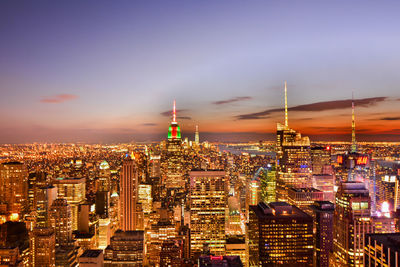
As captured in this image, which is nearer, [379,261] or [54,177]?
[379,261]

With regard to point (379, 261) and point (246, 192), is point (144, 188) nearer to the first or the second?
point (246, 192)

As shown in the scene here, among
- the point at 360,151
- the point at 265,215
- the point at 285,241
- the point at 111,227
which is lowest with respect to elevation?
the point at 111,227

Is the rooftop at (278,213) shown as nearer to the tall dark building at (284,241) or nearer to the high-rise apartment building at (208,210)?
the tall dark building at (284,241)

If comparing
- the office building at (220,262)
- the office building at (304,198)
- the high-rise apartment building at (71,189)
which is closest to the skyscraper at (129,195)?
the high-rise apartment building at (71,189)

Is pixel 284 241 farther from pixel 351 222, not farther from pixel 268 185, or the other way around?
pixel 268 185

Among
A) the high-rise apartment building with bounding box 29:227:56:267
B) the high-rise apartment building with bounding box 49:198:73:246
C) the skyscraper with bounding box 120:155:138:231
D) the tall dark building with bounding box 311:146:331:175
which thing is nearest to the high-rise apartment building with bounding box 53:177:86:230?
the skyscraper with bounding box 120:155:138:231

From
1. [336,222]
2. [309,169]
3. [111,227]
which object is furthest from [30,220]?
[309,169]
